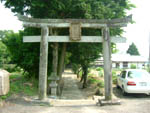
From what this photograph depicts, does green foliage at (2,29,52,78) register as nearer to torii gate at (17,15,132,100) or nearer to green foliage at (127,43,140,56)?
torii gate at (17,15,132,100)

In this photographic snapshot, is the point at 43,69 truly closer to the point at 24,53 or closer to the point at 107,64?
the point at 107,64

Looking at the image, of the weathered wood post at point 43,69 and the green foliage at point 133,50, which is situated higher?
the green foliage at point 133,50

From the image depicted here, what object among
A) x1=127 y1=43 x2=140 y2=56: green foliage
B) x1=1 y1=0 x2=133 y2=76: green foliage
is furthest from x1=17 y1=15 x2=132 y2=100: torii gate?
x1=127 y1=43 x2=140 y2=56: green foliage

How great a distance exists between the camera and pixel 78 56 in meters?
13.0

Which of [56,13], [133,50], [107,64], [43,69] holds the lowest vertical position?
[43,69]

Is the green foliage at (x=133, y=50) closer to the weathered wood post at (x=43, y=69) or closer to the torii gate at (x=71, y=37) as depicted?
the torii gate at (x=71, y=37)

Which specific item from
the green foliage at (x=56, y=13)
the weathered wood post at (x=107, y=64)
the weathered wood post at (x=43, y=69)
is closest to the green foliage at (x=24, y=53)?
the green foliage at (x=56, y=13)

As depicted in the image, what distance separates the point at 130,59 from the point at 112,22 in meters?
38.7

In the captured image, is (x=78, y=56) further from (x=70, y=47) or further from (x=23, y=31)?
(x=23, y=31)

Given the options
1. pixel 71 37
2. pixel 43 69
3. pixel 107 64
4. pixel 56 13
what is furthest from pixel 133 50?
pixel 43 69

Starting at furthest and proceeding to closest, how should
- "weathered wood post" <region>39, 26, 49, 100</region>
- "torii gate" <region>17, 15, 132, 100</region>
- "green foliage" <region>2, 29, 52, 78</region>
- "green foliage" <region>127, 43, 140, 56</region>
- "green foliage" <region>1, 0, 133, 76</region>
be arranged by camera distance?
"green foliage" <region>127, 43, 140, 56</region>, "green foliage" <region>2, 29, 52, 78</region>, "green foliage" <region>1, 0, 133, 76</region>, "torii gate" <region>17, 15, 132, 100</region>, "weathered wood post" <region>39, 26, 49, 100</region>

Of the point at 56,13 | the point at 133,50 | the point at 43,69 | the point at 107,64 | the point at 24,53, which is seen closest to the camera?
the point at 43,69

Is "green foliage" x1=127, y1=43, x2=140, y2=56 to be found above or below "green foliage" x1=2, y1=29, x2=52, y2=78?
above

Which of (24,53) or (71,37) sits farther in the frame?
(24,53)
